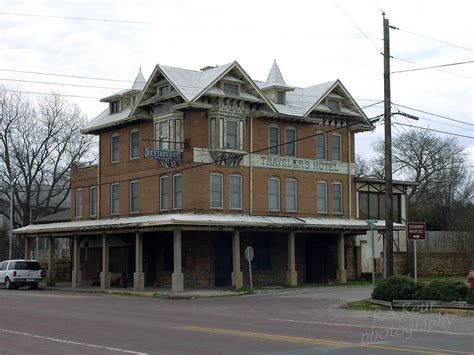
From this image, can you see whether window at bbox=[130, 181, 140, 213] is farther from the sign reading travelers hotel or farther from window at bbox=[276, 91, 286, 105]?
window at bbox=[276, 91, 286, 105]

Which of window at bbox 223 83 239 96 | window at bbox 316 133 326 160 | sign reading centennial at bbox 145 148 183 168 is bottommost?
sign reading centennial at bbox 145 148 183 168

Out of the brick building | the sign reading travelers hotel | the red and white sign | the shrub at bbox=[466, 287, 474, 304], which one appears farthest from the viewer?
the sign reading travelers hotel

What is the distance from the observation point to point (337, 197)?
44.8m

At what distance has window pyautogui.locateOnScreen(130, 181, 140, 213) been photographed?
42.6 metres

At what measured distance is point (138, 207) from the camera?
4241 cm

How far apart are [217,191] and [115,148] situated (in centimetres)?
922

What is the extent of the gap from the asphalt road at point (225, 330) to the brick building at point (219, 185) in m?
10.9

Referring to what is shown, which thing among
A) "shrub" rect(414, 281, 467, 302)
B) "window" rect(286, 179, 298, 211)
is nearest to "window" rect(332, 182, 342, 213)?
"window" rect(286, 179, 298, 211)

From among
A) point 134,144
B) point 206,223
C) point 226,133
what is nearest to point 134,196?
point 134,144

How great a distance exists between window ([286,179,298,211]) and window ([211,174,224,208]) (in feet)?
15.7

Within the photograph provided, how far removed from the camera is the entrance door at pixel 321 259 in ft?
144

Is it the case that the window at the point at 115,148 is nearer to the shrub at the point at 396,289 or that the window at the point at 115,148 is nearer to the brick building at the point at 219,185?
the brick building at the point at 219,185

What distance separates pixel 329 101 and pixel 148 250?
14.6m

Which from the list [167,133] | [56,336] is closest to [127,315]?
[56,336]
